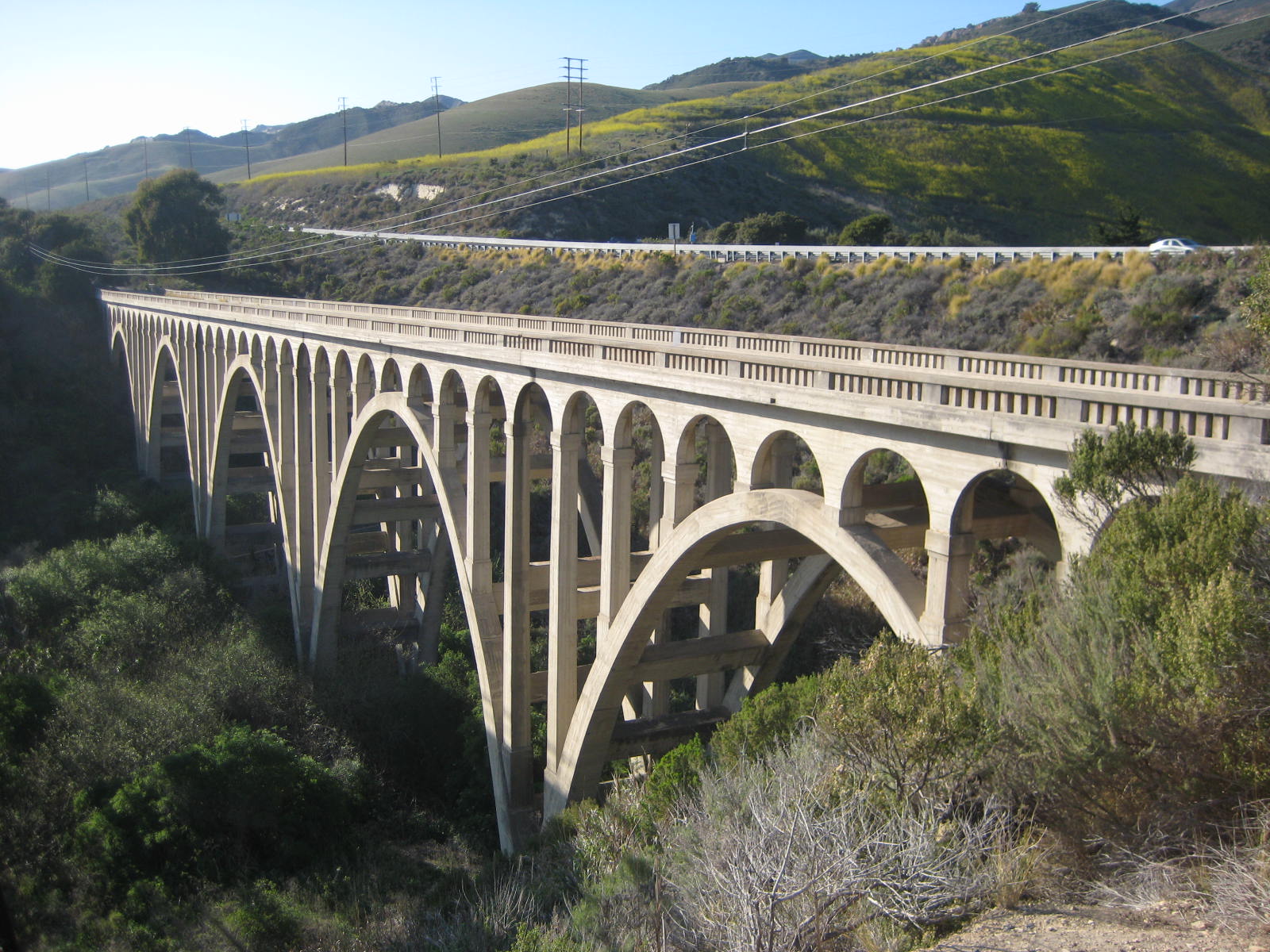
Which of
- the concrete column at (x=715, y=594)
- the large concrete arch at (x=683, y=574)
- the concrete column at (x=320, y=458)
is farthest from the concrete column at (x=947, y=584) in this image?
the concrete column at (x=320, y=458)

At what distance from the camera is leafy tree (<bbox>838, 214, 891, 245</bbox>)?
38438mm

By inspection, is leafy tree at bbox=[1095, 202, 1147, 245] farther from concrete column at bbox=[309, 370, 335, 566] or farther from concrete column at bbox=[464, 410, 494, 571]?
concrete column at bbox=[309, 370, 335, 566]

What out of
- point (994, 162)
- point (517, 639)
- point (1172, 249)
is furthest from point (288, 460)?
point (994, 162)

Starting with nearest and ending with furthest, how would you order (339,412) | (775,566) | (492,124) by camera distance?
(775,566) < (339,412) < (492,124)

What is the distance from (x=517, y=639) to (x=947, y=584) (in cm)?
988

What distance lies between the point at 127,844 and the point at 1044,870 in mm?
15163

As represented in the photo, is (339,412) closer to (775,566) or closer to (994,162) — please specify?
(775,566)

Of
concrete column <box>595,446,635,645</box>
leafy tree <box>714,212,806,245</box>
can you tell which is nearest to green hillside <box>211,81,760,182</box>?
leafy tree <box>714,212,806,245</box>

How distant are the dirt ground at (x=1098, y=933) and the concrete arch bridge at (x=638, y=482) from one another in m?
2.79

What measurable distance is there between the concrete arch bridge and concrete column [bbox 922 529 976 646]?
0.08 ft

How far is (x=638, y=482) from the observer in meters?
29.8

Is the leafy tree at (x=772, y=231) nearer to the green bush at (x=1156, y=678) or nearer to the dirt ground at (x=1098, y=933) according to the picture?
the green bush at (x=1156, y=678)

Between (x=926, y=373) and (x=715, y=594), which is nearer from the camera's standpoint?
(x=926, y=373)

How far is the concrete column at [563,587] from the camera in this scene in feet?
51.0
